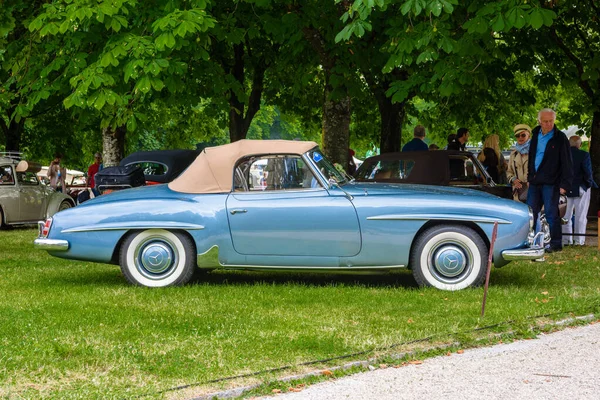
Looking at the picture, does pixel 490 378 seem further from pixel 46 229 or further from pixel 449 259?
pixel 46 229

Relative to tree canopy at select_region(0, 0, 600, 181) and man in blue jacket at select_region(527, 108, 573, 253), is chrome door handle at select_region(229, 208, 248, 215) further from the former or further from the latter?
man in blue jacket at select_region(527, 108, 573, 253)

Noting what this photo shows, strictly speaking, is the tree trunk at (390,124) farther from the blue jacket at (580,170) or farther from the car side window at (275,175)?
the car side window at (275,175)

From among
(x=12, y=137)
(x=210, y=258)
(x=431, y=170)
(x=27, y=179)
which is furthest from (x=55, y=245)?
(x=12, y=137)

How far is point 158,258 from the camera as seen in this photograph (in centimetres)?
1027

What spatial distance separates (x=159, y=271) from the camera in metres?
10.3

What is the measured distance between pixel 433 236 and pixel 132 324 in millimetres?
3391

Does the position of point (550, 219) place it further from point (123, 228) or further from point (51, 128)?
point (51, 128)

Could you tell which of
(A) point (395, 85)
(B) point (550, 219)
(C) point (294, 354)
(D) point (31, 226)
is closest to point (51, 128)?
(D) point (31, 226)

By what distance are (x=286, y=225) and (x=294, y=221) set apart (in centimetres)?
9

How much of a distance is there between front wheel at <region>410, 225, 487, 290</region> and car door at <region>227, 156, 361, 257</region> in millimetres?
654

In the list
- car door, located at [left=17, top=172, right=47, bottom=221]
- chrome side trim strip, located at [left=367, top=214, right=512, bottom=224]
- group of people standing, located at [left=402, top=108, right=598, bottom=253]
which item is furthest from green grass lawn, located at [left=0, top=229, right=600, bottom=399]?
car door, located at [left=17, top=172, right=47, bottom=221]

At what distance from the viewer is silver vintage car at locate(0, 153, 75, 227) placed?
21.7 metres

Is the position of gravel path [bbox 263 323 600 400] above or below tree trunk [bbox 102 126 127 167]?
below

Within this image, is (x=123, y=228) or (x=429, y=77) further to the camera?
(x=429, y=77)
